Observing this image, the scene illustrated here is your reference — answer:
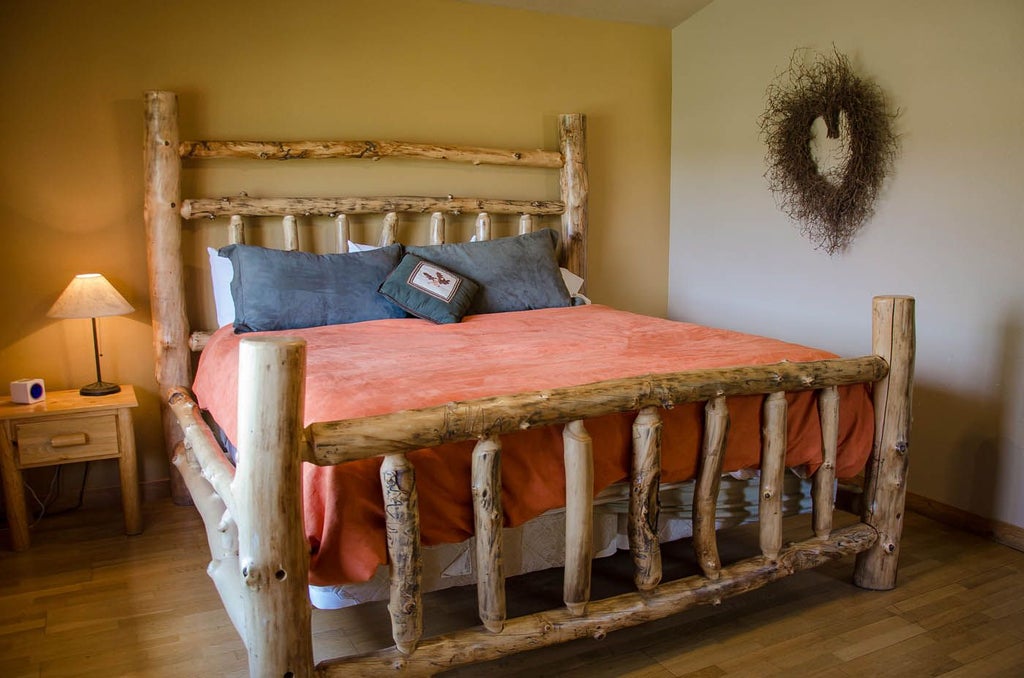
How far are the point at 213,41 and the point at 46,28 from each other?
64 centimetres

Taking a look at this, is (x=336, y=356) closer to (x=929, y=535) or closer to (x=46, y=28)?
(x=46, y=28)

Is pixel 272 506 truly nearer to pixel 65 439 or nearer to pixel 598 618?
pixel 598 618

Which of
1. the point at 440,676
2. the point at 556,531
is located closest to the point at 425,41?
the point at 556,531

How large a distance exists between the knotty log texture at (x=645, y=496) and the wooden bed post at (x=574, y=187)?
218 cm

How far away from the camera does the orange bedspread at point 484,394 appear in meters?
1.62

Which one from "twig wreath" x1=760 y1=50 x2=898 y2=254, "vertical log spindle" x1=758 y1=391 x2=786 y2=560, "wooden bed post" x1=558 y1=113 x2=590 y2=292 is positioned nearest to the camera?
"vertical log spindle" x1=758 y1=391 x2=786 y2=560

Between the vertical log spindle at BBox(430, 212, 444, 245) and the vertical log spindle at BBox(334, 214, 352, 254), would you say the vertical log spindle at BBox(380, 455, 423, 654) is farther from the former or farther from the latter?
the vertical log spindle at BBox(430, 212, 444, 245)

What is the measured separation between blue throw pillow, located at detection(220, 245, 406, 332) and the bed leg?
5.25 feet

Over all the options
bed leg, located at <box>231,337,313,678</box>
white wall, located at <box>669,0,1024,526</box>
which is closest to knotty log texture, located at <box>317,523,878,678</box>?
bed leg, located at <box>231,337,313,678</box>

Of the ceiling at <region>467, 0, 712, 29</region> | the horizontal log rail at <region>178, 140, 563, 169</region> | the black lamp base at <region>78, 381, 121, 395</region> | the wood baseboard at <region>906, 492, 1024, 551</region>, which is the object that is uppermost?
the ceiling at <region>467, 0, 712, 29</region>

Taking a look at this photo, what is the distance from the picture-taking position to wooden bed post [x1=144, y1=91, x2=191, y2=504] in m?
3.12

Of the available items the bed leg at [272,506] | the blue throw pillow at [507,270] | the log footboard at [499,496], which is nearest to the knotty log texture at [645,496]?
the log footboard at [499,496]

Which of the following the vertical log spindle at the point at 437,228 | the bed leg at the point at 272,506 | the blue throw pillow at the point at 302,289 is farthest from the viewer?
the vertical log spindle at the point at 437,228

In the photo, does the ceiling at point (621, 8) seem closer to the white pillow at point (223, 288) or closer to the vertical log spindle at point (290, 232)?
the vertical log spindle at point (290, 232)
